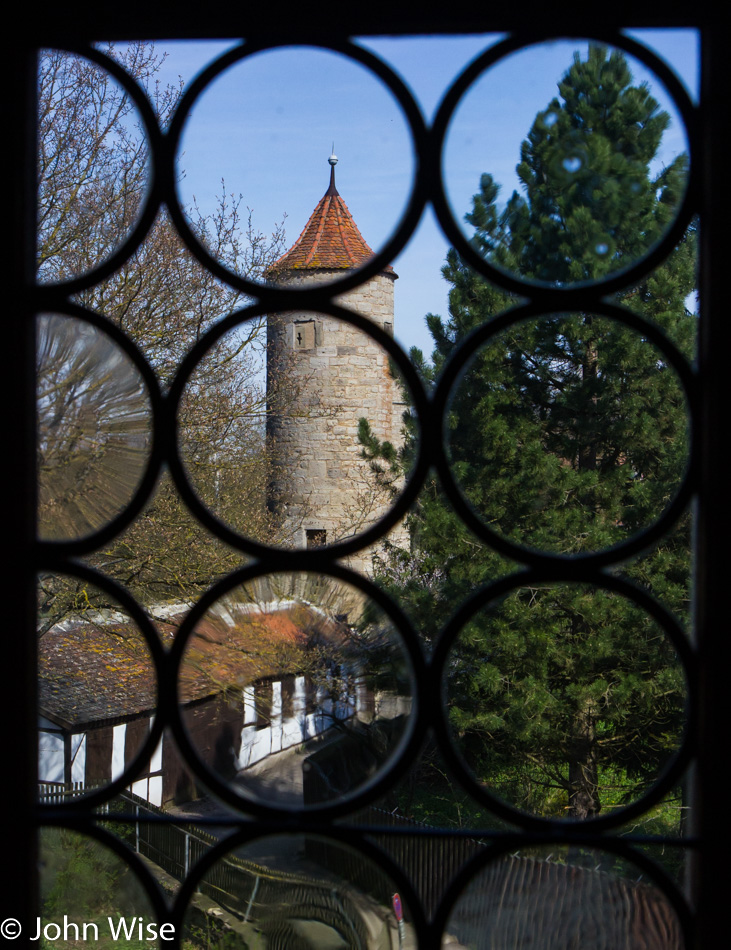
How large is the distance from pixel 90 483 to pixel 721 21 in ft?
1.35

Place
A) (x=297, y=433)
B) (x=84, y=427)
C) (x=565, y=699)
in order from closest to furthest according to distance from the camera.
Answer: (x=84, y=427) < (x=565, y=699) < (x=297, y=433)

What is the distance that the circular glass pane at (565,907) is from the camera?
1.58 ft

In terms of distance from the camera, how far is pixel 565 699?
10.5ft

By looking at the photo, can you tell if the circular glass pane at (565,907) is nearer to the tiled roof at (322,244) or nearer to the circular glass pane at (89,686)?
the circular glass pane at (89,686)

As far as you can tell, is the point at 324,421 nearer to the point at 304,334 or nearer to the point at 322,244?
the point at 304,334

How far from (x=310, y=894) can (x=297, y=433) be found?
4.49m

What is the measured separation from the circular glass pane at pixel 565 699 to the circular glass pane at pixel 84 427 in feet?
7.29

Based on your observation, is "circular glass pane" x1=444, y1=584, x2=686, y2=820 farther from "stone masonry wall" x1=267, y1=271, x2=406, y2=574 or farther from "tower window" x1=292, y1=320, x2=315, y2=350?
"tower window" x1=292, y1=320, x2=315, y2=350

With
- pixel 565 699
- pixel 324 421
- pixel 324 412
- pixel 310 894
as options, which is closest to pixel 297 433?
pixel 324 412

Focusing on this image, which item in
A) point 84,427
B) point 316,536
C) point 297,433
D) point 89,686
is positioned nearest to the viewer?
point 84,427

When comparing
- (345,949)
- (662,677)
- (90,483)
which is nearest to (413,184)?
(90,483)

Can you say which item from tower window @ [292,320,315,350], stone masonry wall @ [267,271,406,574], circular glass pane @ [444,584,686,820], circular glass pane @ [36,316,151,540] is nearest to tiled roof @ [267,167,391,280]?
stone masonry wall @ [267,271,406,574]

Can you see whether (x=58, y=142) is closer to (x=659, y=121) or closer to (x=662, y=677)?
(x=659, y=121)

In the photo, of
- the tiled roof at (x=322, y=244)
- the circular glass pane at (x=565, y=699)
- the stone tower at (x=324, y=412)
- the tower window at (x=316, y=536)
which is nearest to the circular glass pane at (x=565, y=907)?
the circular glass pane at (x=565, y=699)
